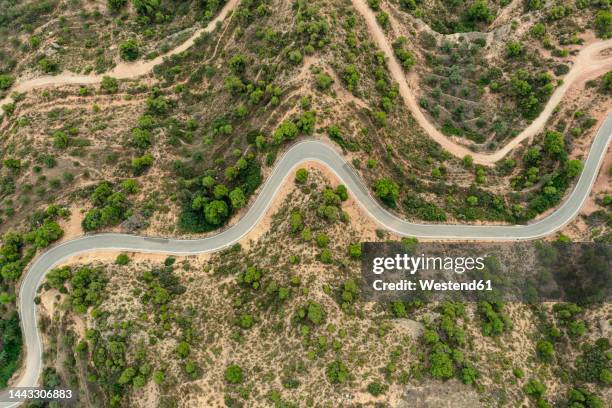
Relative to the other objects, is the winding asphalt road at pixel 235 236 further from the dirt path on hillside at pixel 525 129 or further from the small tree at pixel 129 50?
the small tree at pixel 129 50

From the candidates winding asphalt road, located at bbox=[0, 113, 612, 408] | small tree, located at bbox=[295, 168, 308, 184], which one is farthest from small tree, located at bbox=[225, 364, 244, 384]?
small tree, located at bbox=[295, 168, 308, 184]

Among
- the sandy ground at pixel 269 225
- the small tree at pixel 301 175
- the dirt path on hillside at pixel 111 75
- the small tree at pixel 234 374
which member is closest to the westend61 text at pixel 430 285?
the sandy ground at pixel 269 225

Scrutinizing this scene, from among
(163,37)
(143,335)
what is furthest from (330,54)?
(143,335)

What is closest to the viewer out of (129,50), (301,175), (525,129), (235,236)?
(301,175)

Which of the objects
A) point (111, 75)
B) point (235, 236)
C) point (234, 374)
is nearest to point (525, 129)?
point (235, 236)

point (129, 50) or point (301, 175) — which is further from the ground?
point (129, 50)

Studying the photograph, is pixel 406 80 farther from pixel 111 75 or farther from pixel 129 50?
pixel 111 75

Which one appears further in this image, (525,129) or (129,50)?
(129,50)

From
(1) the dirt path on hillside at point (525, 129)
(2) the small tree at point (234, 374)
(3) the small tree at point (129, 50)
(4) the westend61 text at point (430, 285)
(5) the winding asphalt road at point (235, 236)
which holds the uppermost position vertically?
(3) the small tree at point (129, 50)

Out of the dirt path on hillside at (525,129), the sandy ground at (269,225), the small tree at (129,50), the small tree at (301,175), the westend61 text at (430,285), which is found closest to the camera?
the westend61 text at (430,285)

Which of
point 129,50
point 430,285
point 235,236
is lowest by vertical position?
point 430,285

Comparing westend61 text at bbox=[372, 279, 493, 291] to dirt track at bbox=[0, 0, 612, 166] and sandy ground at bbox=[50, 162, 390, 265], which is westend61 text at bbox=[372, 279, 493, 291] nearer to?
sandy ground at bbox=[50, 162, 390, 265]
